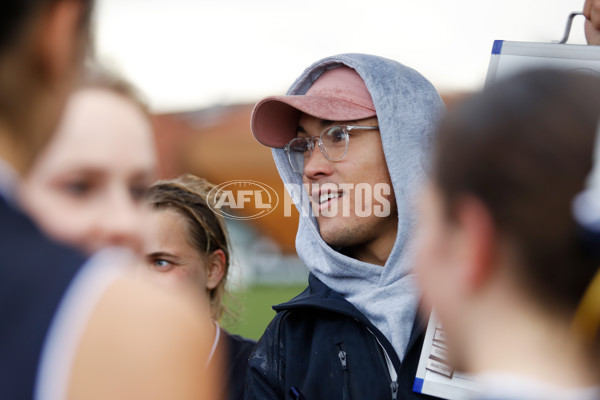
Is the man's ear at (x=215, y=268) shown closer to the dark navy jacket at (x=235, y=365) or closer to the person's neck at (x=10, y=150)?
the dark navy jacket at (x=235, y=365)

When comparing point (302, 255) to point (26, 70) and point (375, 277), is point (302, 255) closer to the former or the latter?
point (375, 277)

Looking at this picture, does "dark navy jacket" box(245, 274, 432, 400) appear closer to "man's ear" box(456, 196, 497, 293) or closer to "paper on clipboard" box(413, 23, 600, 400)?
"paper on clipboard" box(413, 23, 600, 400)

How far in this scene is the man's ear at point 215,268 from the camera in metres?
2.58

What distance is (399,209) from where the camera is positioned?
2146 mm

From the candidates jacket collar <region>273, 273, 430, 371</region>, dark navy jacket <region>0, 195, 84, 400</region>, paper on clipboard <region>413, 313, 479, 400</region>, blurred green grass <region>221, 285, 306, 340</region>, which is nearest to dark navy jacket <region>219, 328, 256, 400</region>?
jacket collar <region>273, 273, 430, 371</region>

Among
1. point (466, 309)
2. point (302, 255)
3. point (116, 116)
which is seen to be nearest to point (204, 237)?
point (302, 255)

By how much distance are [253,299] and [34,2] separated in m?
11.9

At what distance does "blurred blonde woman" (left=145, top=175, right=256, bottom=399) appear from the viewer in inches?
94.7

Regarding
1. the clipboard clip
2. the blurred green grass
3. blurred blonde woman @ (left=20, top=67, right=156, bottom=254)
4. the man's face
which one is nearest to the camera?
blurred blonde woman @ (left=20, top=67, right=156, bottom=254)

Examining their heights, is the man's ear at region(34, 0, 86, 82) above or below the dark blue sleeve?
above

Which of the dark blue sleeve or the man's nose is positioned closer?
the dark blue sleeve

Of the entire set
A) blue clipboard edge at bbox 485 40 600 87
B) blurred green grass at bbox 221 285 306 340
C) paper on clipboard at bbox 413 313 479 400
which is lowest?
blurred green grass at bbox 221 285 306 340

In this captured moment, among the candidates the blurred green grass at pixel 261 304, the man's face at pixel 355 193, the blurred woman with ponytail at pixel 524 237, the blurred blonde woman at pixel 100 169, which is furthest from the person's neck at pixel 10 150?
the blurred green grass at pixel 261 304

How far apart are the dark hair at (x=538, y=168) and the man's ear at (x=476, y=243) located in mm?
11
